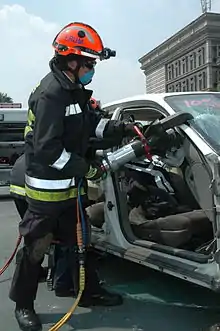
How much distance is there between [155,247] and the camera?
408cm

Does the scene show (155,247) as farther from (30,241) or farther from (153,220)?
(30,241)

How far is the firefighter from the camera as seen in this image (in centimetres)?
349

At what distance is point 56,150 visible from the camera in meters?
3.46

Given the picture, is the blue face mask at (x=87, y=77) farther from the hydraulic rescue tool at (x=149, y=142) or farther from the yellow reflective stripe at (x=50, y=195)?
the yellow reflective stripe at (x=50, y=195)

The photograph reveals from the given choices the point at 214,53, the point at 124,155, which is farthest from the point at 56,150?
the point at 214,53

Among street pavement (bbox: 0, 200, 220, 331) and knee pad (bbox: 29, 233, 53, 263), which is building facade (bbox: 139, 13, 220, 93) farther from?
knee pad (bbox: 29, 233, 53, 263)

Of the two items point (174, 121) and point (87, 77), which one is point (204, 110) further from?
point (87, 77)

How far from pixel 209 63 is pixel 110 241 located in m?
58.3

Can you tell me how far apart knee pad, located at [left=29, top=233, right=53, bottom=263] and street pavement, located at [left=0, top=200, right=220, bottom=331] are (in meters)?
0.50

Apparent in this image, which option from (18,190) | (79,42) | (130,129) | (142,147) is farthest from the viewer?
(18,190)

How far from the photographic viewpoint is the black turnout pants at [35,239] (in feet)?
12.0

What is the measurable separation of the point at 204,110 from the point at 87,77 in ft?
3.39

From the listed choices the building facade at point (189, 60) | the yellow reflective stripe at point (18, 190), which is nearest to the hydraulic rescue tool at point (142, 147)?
the yellow reflective stripe at point (18, 190)

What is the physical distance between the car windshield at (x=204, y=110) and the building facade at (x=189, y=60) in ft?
174
